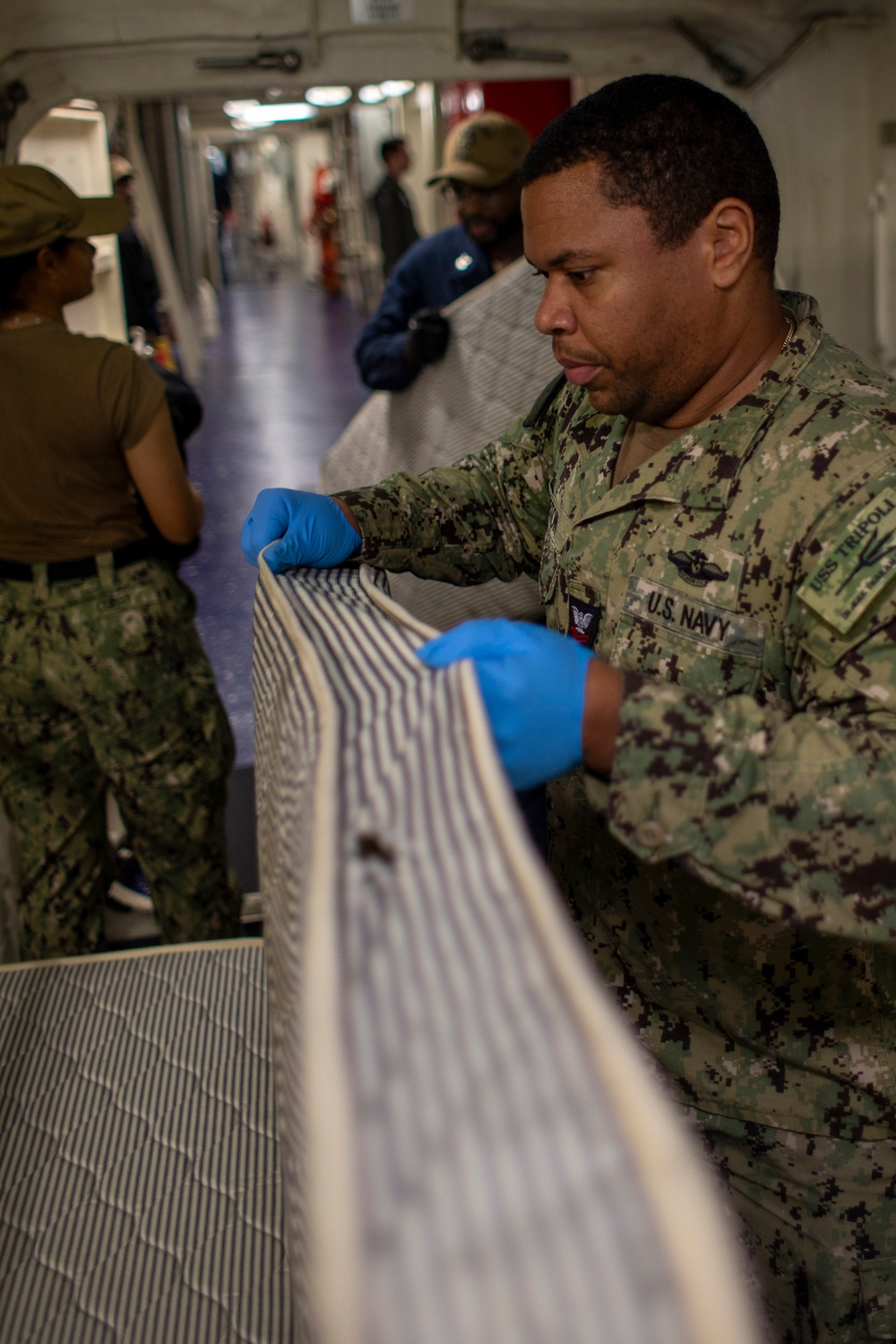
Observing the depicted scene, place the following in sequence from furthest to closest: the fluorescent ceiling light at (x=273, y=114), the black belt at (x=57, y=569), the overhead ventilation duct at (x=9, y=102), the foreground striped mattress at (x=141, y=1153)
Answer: the fluorescent ceiling light at (x=273, y=114) → the overhead ventilation duct at (x=9, y=102) → the black belt at (x=57, y=569) → the foreground striped mattress at (x=141, y=1153)

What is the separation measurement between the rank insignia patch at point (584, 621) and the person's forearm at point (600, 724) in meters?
0.42

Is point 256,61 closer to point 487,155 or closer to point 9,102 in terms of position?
point 9,102

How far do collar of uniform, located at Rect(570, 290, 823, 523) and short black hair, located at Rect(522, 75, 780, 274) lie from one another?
0.12 meters

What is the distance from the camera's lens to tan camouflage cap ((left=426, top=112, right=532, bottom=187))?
3.10 metres

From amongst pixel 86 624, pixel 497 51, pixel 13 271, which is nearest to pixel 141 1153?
pixel 86 624

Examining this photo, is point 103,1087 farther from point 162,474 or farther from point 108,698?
point 162,474

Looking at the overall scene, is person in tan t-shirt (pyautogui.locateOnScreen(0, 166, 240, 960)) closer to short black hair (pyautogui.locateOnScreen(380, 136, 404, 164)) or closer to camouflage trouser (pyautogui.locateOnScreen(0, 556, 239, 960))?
camouflage trouser (pyautogui.locateOnScreen(0, 556, 239, 960))

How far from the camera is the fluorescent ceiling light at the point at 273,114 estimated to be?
17844 millimetres

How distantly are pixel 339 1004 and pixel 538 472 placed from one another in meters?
1.25

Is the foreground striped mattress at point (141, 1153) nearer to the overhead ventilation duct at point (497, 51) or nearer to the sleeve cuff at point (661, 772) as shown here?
the sleeve cuff at point (661, 772)

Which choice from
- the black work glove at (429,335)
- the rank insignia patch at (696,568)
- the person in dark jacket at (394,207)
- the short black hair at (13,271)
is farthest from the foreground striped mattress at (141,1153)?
the person in dark jacket at (394,207)

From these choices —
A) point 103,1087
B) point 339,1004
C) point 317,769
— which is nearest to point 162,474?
point 103,1087

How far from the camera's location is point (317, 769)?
662 millimetres

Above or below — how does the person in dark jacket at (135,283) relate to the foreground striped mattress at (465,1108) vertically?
below
